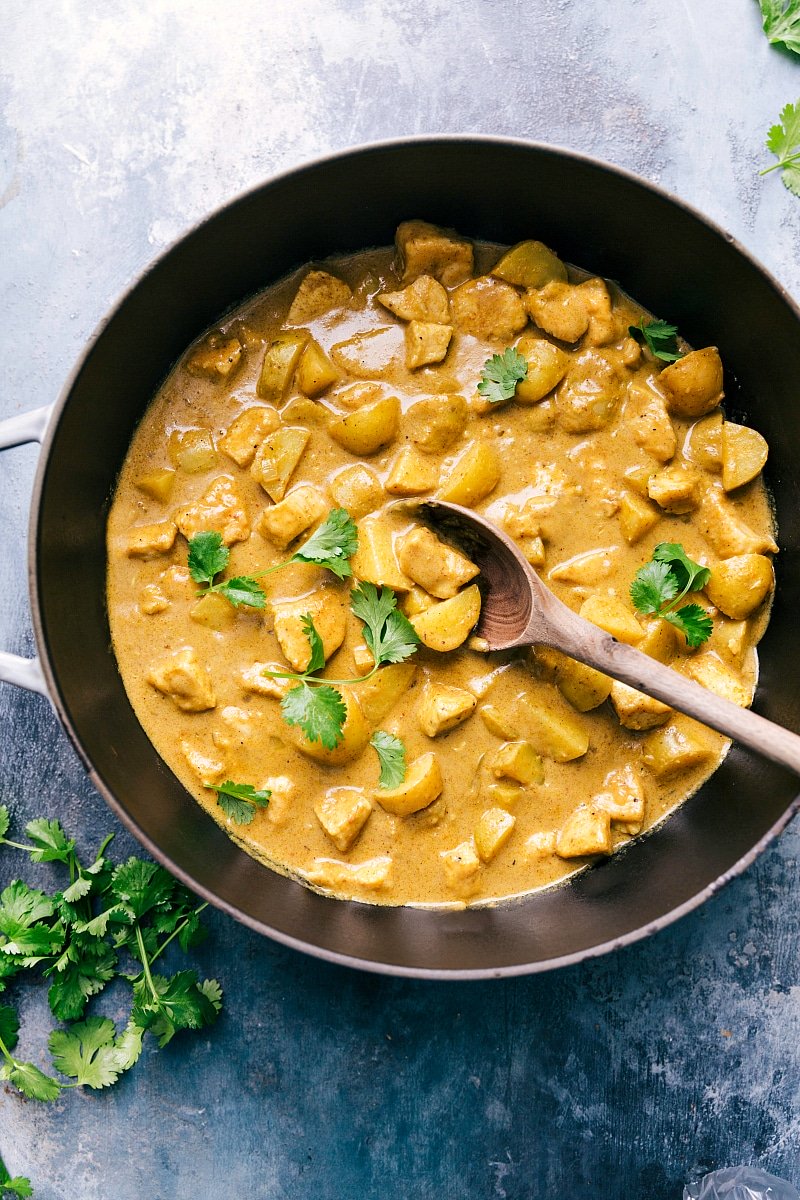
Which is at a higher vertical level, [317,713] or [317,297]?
[317,297]

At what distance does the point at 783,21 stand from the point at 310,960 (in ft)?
12.1

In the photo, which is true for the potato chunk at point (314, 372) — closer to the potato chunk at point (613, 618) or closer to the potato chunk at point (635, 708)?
the potato chunk at point (613, 618)

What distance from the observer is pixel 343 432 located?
3.29 metres

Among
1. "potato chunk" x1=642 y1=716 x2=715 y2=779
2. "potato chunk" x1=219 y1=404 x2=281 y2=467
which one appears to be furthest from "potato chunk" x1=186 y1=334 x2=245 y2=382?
"potato chunk" x1=642 y1=716 x2=715 y2=779

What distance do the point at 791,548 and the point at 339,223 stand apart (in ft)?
6.40

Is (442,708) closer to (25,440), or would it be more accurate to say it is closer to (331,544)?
(331,544)

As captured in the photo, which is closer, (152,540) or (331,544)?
(331,544)

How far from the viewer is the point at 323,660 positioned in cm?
318

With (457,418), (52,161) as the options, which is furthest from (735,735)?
(52,161)

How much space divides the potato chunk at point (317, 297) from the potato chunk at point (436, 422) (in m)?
0.49

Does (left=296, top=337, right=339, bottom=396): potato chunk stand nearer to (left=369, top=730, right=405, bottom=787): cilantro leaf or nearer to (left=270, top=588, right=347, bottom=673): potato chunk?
(left=270, top=588, right=347, bottom=673): potato chunk

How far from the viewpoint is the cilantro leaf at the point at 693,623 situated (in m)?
3.13

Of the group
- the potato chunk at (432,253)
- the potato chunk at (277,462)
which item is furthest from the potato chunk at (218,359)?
the potato chunk at (432,253)

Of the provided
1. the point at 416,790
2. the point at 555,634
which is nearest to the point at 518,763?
the point at 416,790
